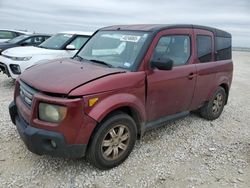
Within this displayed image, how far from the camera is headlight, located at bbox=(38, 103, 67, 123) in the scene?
9.90 ft

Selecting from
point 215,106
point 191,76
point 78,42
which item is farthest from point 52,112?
point 78,42

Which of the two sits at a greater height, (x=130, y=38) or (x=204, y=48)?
(x=130, y=38)

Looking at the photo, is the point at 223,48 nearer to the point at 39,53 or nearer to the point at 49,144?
the point at 49,144

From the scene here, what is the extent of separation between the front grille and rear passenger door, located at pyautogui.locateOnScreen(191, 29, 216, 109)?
2.78 m

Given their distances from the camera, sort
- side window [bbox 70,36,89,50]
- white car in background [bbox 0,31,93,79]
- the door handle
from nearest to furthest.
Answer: the door handle → white car in background [bbox 0,31,93,79] → side window [bbox 70,36,89,50]

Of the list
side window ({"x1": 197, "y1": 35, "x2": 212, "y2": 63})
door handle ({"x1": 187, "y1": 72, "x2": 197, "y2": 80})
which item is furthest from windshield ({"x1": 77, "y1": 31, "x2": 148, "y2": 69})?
side window ({"x1": 197, "y1": 35, "x2": 212, "y2": 63})

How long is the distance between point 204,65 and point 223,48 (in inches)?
39.9

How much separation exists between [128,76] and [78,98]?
0.83 m

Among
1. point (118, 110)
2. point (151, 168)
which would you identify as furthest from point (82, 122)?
point (151, 168)

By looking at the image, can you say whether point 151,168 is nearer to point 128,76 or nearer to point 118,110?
point 118,110

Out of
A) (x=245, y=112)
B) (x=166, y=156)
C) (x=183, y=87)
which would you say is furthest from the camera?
(x=245, y=112)

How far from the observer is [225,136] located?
194 inches

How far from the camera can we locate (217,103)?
5711 millimetres

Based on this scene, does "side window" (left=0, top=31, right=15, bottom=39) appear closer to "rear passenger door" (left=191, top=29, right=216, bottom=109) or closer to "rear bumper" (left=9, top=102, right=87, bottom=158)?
"rear passenger door" (left=191, top=29, right=216, bottom=109)
